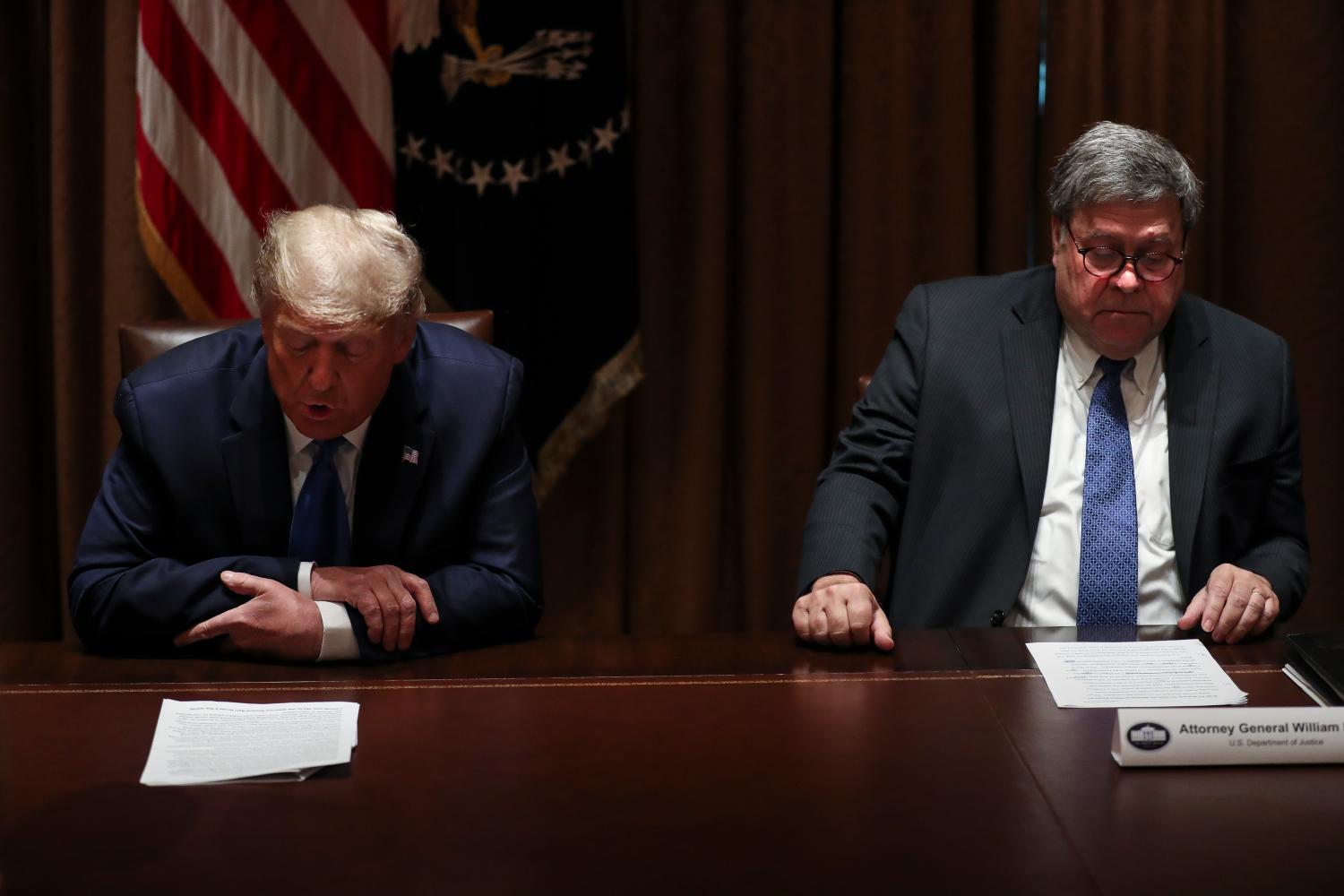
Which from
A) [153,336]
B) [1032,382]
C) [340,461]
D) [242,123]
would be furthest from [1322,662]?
[242,123]

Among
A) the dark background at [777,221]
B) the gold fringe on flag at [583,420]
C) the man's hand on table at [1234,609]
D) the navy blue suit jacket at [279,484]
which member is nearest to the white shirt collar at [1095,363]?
the man's hand on table at [1234,609]

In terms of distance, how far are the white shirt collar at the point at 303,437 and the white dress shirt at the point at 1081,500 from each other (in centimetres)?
119

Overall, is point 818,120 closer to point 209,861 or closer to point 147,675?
point 147,675

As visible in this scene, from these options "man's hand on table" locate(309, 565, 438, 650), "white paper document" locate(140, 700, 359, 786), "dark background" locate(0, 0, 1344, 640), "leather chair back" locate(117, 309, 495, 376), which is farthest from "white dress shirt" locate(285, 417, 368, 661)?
"dark background" locate(0, 0, 1344, 640)

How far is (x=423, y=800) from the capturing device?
1.49 meters

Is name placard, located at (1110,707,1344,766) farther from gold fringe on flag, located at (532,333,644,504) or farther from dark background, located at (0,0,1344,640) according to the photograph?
dark background, located at (0,0,1344,640)

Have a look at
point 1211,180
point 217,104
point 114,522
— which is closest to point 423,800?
point 114,522

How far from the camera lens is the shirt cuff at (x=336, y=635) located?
1.97m

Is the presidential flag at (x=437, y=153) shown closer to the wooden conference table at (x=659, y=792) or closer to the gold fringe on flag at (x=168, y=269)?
the gold fringe on flag at (x=168, y=269)

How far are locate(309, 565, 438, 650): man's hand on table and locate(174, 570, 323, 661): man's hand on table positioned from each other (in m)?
0.06

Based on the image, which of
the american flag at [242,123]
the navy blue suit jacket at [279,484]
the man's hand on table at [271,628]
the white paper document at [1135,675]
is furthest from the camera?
the american flag at [242,123]

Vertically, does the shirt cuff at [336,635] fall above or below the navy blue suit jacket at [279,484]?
below

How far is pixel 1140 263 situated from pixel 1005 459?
16.7 inches

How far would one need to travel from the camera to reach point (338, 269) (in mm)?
2113
